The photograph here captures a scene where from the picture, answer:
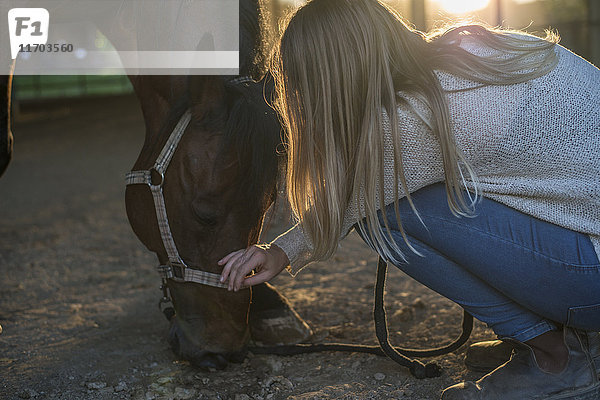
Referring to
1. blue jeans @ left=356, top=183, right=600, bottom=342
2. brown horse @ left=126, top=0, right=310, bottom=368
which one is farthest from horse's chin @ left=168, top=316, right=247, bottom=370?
blue jeans @ left=356, top=183, right=600, bottom=342

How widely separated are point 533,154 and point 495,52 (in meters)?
0.28

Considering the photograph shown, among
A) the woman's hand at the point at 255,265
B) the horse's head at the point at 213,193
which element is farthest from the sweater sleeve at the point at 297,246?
the horse's head at the point at 213,193

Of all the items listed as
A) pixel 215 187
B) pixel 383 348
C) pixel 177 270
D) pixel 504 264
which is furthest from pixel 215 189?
pixel 504 264

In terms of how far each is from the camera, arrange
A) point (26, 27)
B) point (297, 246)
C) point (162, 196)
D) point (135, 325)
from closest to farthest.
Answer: point (297, 246) < point (162, 196) < point (26, 27) < point (135, 325)

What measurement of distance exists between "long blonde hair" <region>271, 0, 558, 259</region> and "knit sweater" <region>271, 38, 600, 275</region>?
29mm

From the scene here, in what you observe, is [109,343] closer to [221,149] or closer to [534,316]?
[221,149]

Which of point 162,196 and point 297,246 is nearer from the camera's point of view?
point 297,246

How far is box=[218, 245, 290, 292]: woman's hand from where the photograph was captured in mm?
1831

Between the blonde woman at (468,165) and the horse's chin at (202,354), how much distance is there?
508 mm

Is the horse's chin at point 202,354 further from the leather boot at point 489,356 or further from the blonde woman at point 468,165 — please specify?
the leather boot at point 489,356

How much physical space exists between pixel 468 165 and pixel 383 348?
25.3 inches

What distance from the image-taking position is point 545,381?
169 centimetres

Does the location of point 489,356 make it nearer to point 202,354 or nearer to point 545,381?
point 545,381

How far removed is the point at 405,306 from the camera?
265 centimetres
